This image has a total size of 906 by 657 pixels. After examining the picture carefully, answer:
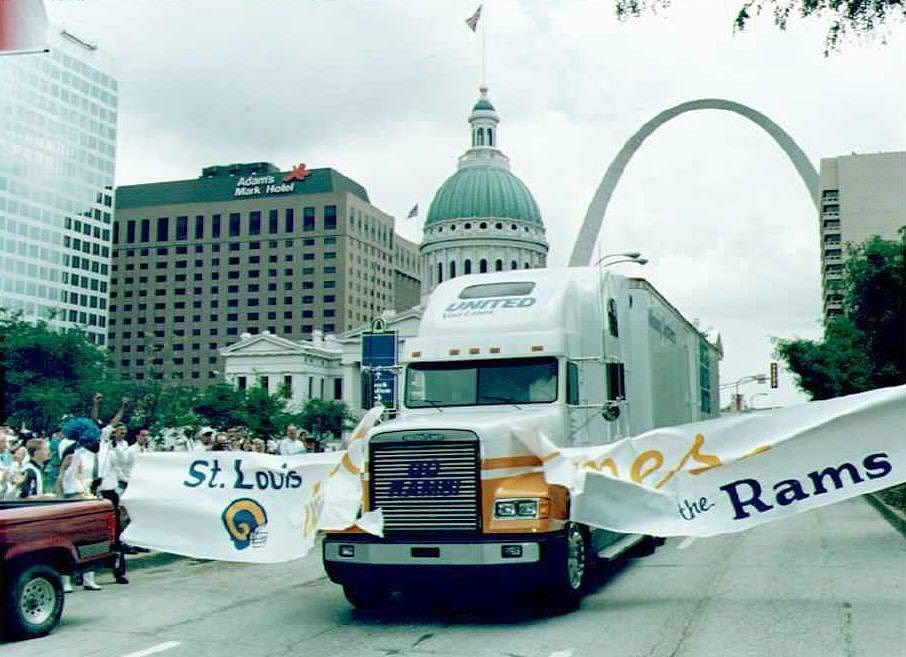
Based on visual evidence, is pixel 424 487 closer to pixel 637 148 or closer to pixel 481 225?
pixel 637 148

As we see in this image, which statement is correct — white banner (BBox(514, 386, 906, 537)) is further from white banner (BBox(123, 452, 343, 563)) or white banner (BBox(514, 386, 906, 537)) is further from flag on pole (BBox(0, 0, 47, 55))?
flag on pole (BBox(0, 0, 47, 55))

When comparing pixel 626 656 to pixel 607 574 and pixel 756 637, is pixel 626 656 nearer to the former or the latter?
pixel 756 637

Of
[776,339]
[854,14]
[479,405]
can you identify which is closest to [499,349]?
→ [479,405]

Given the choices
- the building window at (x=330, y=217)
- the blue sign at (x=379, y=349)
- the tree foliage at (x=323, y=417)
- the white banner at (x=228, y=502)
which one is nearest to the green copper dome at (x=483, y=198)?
the building window at (x=330, y=217)

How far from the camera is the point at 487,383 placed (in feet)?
39.3

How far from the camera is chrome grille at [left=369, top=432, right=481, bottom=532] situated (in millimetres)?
10125

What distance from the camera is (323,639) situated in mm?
9445

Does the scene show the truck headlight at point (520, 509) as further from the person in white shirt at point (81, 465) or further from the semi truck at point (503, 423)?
the person in white shirt at point (81, 465)

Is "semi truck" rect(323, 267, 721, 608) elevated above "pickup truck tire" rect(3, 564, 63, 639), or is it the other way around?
"semi truck" rect(323, 267, 721, 608)

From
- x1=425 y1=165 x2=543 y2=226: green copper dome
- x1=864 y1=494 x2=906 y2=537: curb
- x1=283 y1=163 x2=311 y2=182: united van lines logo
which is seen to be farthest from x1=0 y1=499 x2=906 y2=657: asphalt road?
x1=283 y1=163 x2=311 y2=182: united van lines logo

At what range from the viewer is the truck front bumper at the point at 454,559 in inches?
385

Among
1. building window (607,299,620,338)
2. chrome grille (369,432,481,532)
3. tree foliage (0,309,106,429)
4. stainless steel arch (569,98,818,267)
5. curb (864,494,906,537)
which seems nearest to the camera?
chrome grille (369,432,481,532)

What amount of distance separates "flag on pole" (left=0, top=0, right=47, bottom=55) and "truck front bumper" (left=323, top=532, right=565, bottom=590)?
17.9ft

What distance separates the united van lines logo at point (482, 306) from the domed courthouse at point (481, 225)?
390 feet
